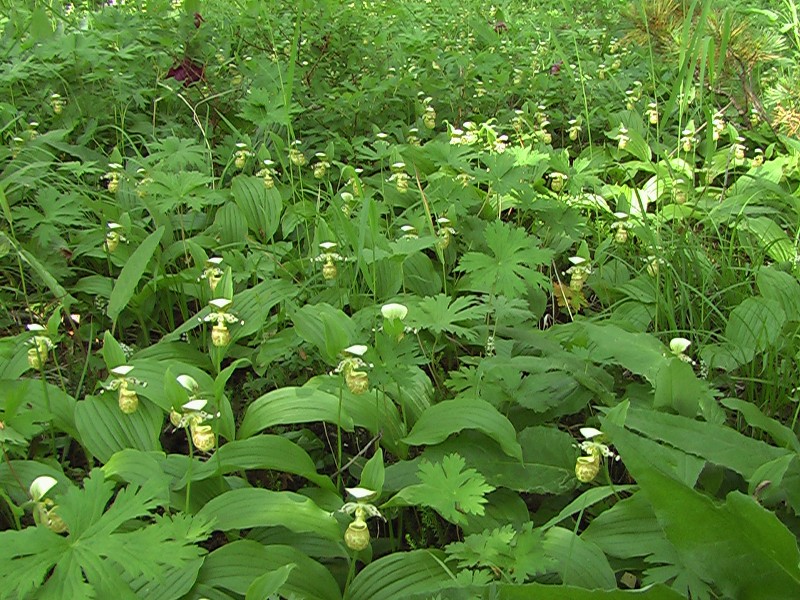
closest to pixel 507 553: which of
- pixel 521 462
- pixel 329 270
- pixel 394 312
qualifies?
pixel 521 462

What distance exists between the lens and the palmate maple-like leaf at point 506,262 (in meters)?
1.80

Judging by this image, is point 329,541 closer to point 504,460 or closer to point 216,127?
point 504,460

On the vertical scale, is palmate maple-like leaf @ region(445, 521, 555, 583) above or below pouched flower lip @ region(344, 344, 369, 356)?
below

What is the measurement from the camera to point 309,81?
12.3 feet

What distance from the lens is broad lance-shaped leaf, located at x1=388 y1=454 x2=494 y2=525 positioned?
1243 millimetres

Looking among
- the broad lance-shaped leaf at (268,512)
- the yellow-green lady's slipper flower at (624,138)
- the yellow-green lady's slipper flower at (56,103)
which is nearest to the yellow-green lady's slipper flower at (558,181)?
the yellow-green lady's slipper flower at (624,138)

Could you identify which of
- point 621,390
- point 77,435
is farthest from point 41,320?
point 621,390

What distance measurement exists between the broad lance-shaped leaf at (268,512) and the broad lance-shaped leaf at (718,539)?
24.7 inches

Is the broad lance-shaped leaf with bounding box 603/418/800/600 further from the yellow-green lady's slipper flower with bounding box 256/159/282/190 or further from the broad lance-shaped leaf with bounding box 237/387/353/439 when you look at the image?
the yellow-green lady's slipper flower with bounding box 256/159/282/190

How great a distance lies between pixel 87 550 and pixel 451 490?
59 cm

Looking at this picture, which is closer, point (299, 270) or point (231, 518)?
point (231, 518)

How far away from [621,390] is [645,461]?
755mm

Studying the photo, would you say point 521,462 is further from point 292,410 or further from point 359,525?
point 292,410

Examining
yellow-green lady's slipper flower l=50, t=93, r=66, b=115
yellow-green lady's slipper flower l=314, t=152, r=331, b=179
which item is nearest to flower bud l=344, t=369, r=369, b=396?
yellow-green lady's slipper flower l=314, t=152, r=331, b=179
